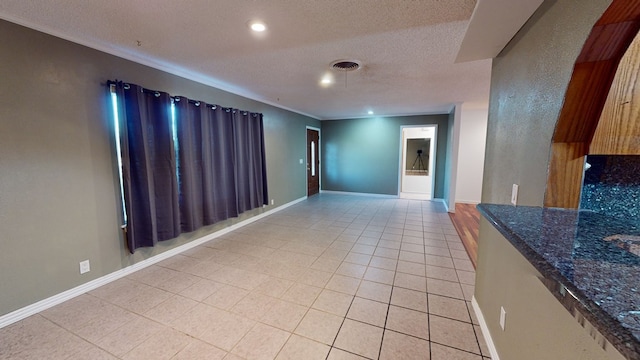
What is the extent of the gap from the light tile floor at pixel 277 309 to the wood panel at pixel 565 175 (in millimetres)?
1209

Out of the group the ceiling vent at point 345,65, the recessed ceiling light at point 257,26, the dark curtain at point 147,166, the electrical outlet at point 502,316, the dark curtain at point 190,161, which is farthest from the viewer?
the dark curtain at point 190,161

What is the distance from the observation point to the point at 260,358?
1.59 m

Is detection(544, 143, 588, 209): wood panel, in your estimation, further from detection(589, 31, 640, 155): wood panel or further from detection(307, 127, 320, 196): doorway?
detection(307, 127, 320, 196): doorway

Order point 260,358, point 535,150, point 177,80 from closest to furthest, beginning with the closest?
1. point 535,150
2. point 260,358
3. point 177,80

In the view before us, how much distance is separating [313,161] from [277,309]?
17.8 ft

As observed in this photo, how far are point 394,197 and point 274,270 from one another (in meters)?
4.91

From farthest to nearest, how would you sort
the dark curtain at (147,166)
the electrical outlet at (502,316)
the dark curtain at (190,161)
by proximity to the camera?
the dark curtain at (190,161) < the dark curtain at (147,166) < the electrical outlet at (502,316)

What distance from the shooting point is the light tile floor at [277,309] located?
5.47 ft

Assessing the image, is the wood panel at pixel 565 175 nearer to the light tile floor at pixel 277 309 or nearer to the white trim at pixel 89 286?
the light tile floor at pixel 277 309

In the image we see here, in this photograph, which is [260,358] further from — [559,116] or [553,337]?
[559,116]

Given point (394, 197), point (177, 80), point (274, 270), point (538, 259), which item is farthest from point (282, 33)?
point (394, 197)

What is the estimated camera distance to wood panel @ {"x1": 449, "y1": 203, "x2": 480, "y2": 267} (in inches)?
131

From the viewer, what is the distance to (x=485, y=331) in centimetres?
176

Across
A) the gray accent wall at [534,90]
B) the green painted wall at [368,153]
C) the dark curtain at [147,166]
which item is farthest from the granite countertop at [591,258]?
the green painted wall at [368,153]
